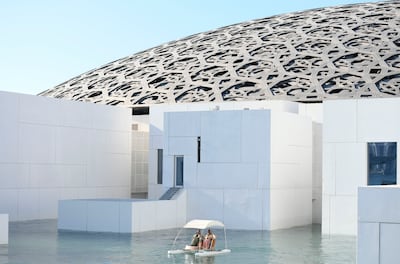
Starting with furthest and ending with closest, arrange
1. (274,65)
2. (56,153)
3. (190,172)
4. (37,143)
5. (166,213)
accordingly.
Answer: (274,65), (56,153), (37,143), (190,172), (166,213)

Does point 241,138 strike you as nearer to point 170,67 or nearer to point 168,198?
point 168,198

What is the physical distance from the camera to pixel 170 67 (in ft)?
137

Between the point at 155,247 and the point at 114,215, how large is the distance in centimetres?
502

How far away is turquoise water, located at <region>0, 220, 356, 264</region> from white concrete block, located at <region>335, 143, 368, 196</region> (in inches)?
69.7

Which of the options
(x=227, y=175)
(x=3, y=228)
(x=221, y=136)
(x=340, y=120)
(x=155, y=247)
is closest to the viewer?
(x=155, y=247)

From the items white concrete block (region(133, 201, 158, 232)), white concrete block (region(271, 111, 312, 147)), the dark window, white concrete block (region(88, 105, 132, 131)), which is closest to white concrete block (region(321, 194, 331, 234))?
white concrete block (region(271, 111, 312, 147))

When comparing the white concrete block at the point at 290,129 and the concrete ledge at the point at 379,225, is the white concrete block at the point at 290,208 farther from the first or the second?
the concrete ledge at the point at 379,225

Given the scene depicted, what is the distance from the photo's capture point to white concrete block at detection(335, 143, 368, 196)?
90.8ft

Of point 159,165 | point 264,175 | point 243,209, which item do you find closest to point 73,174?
point 159,165

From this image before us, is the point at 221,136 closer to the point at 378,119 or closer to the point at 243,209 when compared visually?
the point at 243,209

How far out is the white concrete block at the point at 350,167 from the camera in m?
27.7

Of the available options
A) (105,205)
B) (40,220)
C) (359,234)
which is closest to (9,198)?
(40,220)

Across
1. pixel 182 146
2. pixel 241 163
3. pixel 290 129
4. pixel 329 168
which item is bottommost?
pixel 329 168

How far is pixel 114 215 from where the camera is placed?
27.4 meters
